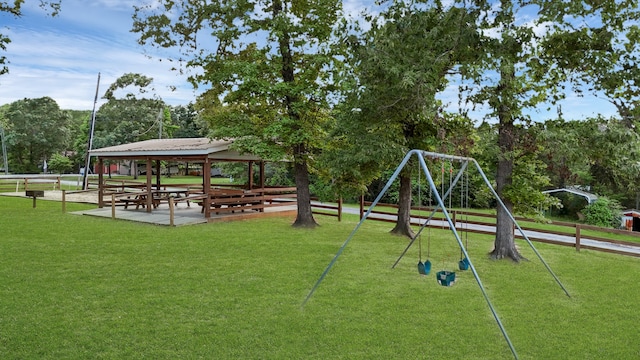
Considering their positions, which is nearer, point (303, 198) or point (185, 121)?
point (303, 198)

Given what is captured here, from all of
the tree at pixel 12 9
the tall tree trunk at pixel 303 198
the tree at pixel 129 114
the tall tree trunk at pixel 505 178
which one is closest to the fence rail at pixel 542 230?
the tall tree trunk at pixel 505 178

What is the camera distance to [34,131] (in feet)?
174

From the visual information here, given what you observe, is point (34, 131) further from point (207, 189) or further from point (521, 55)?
point (521, 55)

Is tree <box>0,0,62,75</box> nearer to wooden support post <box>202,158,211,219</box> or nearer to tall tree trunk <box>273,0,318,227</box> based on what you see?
tall tree trunk <box>273,0,318,227</box>

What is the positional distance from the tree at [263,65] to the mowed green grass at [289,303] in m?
3.93

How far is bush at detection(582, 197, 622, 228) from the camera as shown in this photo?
21094 mm

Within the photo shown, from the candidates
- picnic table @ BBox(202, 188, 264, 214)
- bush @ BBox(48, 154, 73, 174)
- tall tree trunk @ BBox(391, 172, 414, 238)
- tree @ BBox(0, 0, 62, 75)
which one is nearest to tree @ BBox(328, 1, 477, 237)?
tall tree trunk @ BBox(391, 172, 414, 238)

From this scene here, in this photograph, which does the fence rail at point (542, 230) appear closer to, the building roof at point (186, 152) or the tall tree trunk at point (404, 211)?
the tall tree trunk at point (404, 211)

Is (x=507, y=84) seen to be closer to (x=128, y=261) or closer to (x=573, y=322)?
(x=573, y=322)

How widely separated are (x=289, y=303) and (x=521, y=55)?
6.92 metres

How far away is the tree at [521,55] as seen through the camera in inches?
335

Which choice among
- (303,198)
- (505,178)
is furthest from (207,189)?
(505,178)

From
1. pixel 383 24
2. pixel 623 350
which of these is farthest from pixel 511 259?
pixel 383 24

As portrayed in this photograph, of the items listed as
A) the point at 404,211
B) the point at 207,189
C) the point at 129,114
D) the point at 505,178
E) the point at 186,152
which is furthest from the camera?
the point at 129,114
